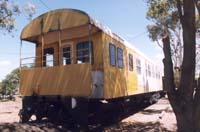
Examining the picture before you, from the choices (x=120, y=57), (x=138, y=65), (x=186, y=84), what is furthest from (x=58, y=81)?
(x=138, y=65)

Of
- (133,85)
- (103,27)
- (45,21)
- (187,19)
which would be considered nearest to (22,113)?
(45,21)

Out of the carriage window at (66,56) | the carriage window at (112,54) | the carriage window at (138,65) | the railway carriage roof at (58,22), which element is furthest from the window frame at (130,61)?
the carriage window at (66,56)

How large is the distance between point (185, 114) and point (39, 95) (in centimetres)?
541

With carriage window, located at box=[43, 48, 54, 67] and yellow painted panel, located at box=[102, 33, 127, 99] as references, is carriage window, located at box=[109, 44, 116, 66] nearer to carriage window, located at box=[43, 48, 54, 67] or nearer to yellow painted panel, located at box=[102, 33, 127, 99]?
yellow painted panel, located at box=[102, 33, 127, 99]

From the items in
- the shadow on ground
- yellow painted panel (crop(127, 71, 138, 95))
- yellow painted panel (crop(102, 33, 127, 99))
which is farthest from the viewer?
yellow painted panel (crop(127, 71, 138, 95))

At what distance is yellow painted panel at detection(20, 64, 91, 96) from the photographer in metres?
9.57

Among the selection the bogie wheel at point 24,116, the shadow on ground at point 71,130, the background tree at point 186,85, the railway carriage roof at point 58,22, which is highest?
the railway carriage roof at point 58,22

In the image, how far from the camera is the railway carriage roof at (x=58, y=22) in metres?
9.83

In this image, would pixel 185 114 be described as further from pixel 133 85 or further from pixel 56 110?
pixel 133 85

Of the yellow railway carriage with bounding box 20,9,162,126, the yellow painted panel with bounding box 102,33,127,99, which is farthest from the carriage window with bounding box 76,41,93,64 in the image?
the yellow painted panel with bounding box 102,33,127,99

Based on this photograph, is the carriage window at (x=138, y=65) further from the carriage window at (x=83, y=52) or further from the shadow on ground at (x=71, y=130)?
the carriage window at (x=83, y=52)

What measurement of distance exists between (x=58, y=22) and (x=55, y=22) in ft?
0.50

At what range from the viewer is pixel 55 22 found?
35.2 feet

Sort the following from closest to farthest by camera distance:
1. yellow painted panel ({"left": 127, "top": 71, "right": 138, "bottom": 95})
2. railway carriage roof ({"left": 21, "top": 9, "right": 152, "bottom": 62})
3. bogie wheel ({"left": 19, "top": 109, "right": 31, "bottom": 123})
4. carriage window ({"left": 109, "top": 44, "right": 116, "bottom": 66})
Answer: railway carriage roof ({"left": 21, "top": 9, "right": 152, "bottom": 62}), bogie wheel ({"left": 19, "top": 109, "right": 31, "bottom": 123}), carriage window ({"left": 109, "top": 44, "right": 116, "bottom": 66}), yellow painted panel ({"left": 127, "top": 71, "right": 138, "bottom": 95})
